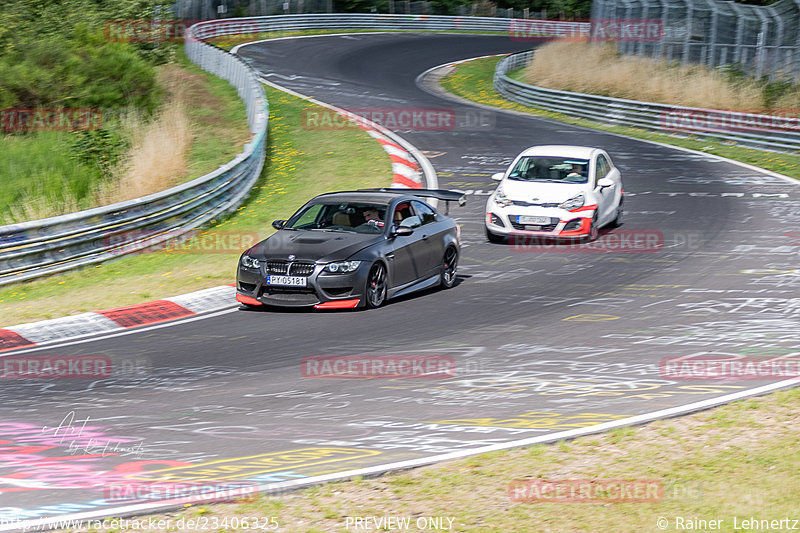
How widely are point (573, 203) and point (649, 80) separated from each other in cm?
2141

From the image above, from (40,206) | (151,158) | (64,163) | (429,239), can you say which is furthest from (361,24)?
(429,239)

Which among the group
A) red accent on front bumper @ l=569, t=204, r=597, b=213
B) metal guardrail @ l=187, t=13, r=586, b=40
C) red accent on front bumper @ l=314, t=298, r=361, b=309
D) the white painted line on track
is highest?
metal guardrail @ l=187, t=13, r=586, b=40

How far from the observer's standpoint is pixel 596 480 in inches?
247

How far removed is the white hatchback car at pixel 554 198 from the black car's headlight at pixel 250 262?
5704 mm

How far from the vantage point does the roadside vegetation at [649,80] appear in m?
33.1

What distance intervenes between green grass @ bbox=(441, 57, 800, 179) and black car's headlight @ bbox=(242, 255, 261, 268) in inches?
645

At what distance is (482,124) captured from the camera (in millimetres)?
31906

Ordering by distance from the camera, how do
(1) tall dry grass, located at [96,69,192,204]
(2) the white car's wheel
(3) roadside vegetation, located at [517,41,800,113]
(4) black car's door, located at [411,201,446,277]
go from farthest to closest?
(3) roadside vegetation, located at [517,41,800,113] → (1) tall dry grass, located at [96,69,192,204] → (2) the white car's wheel → (4) black car's door, located at [411,201,446,277]

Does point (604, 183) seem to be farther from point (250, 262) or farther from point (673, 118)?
point (673, 118)

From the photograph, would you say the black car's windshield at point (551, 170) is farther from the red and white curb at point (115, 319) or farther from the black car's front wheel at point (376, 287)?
the red and white curb at point (115, 319)

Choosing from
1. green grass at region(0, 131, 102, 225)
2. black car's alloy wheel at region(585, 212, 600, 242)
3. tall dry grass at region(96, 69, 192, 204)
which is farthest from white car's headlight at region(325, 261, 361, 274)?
tall dry grass at region(96, 69, 192, 204)

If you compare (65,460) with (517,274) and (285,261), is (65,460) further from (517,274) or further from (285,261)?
(517,274)

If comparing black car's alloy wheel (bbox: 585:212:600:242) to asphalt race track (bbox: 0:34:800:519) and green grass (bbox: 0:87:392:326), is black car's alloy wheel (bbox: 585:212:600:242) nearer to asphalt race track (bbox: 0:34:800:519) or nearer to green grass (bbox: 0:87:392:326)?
asphalt race track (bbox: 0:34:800:519)

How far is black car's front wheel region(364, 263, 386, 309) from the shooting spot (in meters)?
12.4
